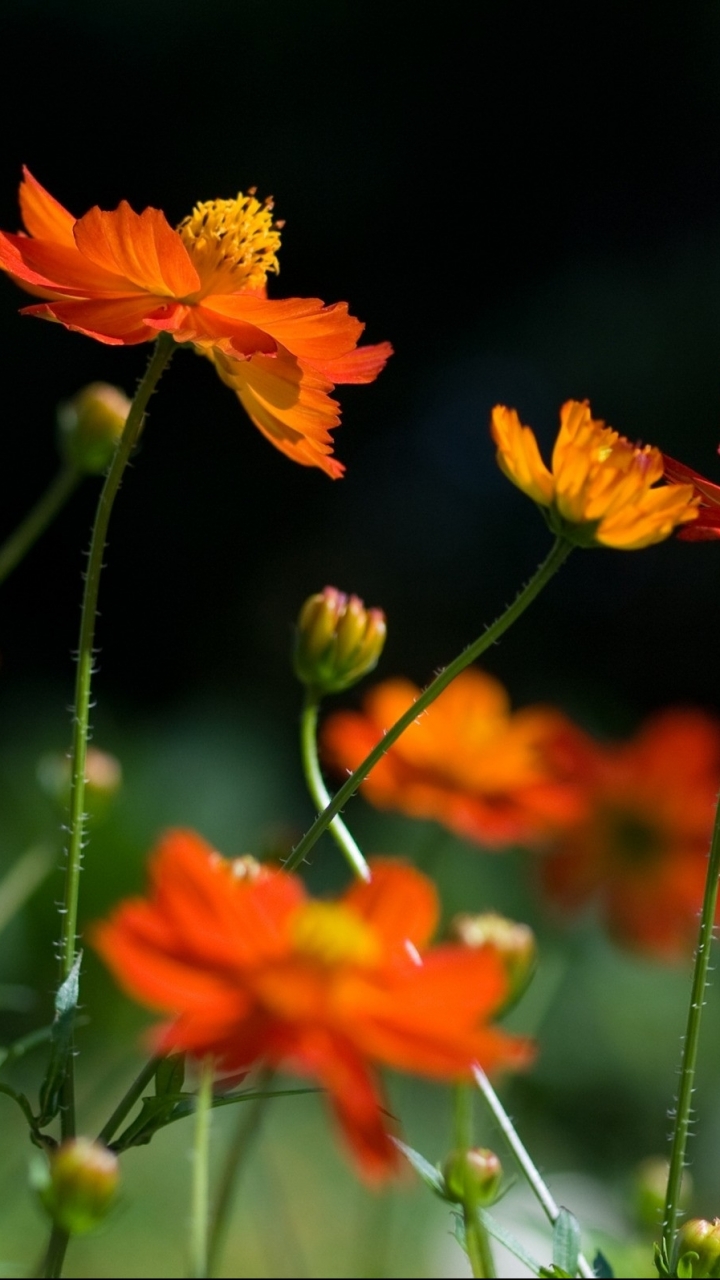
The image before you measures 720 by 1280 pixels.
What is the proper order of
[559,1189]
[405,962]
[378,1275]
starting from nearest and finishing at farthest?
1. [405,962]
2. [378,1275]
3. [559,1189]

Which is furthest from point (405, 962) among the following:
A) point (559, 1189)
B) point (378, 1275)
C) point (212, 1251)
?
point (559, 1189)

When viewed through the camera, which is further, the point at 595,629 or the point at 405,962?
the point at 595,629

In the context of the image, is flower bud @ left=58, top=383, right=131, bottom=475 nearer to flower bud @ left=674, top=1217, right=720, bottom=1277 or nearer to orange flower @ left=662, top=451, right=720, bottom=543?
orange flower @ left=662, top=451, right=720, bottom=543

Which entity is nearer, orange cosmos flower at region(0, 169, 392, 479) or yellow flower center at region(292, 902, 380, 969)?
yellow flower center at region(292, 902, 380, 969)

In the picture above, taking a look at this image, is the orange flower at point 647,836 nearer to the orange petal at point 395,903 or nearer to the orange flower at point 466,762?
the orange flower at point 466,762

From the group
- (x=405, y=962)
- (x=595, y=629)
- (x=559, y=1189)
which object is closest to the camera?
(x=405, y=962)

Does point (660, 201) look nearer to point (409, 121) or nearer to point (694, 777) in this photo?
point (409, 121)

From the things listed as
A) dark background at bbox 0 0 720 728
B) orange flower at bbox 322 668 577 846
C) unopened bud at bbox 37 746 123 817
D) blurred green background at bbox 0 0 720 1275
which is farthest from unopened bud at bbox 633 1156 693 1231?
dark background at bbox 0 0 720 728
